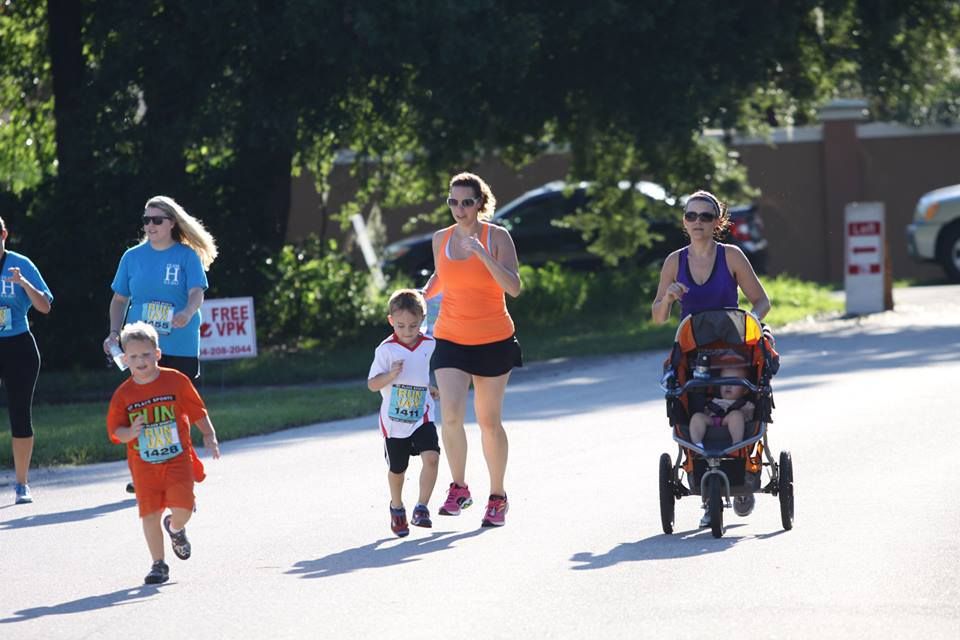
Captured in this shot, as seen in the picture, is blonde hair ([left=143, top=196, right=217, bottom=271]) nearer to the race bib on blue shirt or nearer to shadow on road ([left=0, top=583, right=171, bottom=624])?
the race bib on blue shirt

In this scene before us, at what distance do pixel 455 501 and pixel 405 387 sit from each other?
72 centimetres

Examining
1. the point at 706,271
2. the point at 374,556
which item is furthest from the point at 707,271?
the point at 374,556

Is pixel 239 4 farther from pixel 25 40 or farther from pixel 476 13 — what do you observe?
pixel 25 40

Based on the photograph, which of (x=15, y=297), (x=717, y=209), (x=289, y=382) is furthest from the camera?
(x=289, y=382)

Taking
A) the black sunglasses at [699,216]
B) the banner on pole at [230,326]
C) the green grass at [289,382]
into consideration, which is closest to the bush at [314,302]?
the green grass at [289,382]

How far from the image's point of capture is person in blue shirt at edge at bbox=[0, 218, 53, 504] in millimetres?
10766

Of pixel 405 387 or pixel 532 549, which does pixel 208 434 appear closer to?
pixel 405 387

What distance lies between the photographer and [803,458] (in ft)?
37.3

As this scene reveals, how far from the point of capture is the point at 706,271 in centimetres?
888

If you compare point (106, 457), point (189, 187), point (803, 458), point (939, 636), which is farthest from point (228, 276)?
point (939, 636)

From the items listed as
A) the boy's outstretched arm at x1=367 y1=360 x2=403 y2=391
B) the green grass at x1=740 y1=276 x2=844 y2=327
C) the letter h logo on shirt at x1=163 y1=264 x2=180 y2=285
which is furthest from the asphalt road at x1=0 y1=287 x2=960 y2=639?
the green grass at x1=740 y1=276 x2=844 y2=327

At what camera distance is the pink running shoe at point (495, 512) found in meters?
9.20

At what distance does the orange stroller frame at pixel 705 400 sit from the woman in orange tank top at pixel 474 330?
39.0 inches

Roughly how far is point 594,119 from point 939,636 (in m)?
15.5
